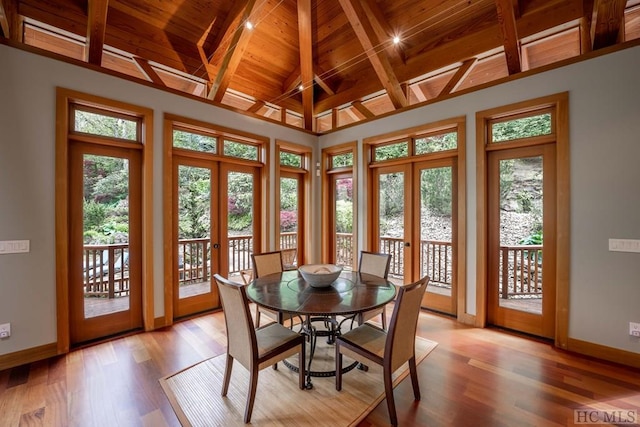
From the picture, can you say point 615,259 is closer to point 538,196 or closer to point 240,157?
point 538,196

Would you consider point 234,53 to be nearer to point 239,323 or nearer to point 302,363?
point 239,323

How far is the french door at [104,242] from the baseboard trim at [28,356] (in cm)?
22

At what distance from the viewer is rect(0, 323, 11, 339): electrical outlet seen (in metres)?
2.41

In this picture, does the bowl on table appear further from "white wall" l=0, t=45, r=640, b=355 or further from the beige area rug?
"white wall" l=0, t=45, r=640, b=355

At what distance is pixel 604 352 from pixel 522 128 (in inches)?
95.8

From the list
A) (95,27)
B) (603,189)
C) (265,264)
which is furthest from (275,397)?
(95,27)

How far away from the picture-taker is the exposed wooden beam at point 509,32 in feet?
9.10

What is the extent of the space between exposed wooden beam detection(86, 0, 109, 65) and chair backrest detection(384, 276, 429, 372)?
3.85 metres

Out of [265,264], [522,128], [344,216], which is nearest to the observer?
[522,128]

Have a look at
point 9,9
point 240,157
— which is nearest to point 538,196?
point 240,157

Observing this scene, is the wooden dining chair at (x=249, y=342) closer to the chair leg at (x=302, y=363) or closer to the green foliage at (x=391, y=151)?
the chair leg at (x=302, y=363)

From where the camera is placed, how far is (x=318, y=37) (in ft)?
15.0

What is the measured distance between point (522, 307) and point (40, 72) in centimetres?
570

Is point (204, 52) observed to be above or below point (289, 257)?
above
